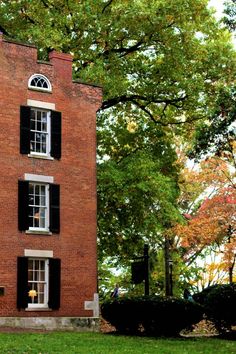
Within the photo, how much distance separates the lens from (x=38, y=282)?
1029 inches

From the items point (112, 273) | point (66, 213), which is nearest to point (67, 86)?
point (66, 213)

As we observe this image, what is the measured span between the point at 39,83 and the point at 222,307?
11.8 m

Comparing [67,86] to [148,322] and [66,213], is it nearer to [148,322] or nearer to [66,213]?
[66,213]

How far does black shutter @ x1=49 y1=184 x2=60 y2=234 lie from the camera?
27.0 m

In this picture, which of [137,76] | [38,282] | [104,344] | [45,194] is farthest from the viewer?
[137,76]

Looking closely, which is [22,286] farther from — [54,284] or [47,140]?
[47,140]

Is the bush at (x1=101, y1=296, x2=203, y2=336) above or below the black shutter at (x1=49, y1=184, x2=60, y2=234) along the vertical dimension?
below

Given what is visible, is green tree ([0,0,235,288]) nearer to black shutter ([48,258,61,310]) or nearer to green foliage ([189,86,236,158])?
black shutter ([48,258,61,310])

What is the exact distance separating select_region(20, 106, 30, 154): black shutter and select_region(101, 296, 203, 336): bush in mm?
7367

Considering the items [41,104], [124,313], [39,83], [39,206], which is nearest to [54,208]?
[39,206]

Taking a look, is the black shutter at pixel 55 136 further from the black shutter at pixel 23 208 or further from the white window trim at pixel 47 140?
the black shutter at pixel 23 208

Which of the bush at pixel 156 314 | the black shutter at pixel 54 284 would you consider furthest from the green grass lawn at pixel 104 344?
the black shutter at pixel 54 284

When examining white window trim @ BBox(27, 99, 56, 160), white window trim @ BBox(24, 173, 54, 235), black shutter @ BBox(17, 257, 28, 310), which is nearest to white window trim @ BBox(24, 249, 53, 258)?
black shutter @ BBox(17, 257, 28, 310)

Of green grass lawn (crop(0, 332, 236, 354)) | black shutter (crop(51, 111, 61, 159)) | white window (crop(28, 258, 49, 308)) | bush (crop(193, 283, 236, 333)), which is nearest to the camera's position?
green grass lawn (crop(0, 332, 236, 354))
